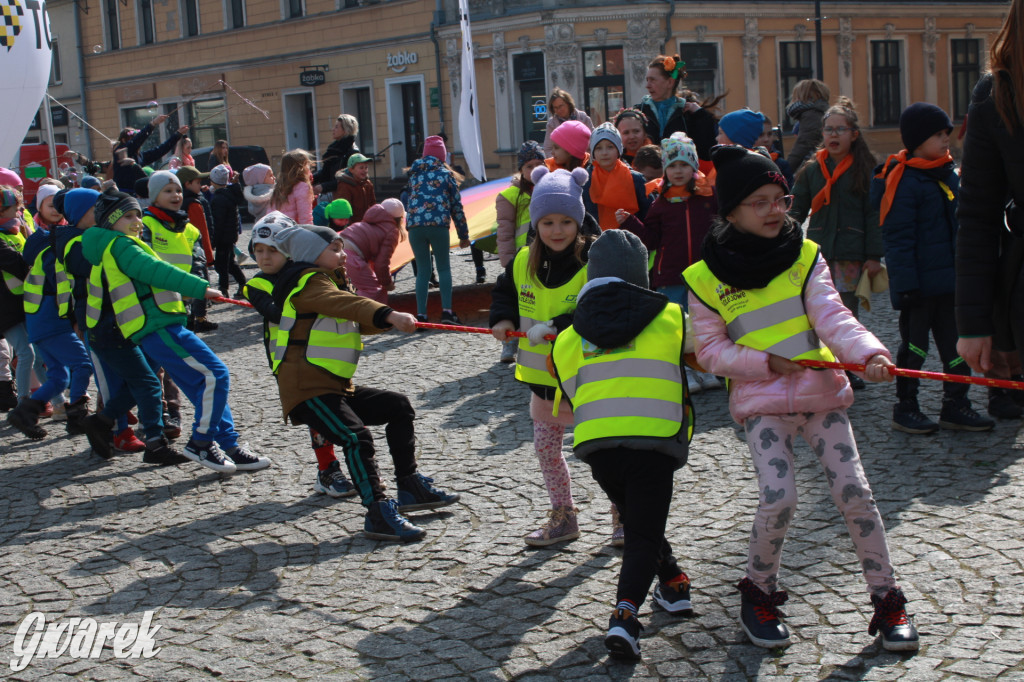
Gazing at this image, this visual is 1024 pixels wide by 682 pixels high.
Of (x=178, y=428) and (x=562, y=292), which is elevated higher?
(x=562, y=292)

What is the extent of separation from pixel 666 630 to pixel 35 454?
520 cm

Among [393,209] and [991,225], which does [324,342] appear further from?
[393,209]

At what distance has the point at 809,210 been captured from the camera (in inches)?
288

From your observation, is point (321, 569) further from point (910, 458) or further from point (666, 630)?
point (910, 458)

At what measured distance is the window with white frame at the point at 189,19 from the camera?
127 feet

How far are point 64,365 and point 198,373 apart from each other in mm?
1933

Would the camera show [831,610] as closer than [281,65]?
Yes

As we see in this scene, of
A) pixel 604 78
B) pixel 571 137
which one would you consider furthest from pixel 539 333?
pixel 604 78

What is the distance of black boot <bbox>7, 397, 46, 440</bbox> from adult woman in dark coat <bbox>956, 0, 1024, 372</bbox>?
21.9 ft

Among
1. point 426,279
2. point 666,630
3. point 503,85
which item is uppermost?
point 503,85

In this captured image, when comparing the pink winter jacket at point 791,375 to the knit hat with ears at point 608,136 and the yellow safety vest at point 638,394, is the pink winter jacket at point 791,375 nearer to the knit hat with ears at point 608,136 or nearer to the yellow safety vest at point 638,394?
the yellow safety vest at point 638,394

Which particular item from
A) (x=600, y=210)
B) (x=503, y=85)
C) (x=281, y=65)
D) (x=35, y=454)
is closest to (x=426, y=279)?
(x=600, y=210)

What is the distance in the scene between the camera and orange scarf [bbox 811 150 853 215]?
6973 millimetres

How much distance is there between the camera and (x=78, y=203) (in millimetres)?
7156
